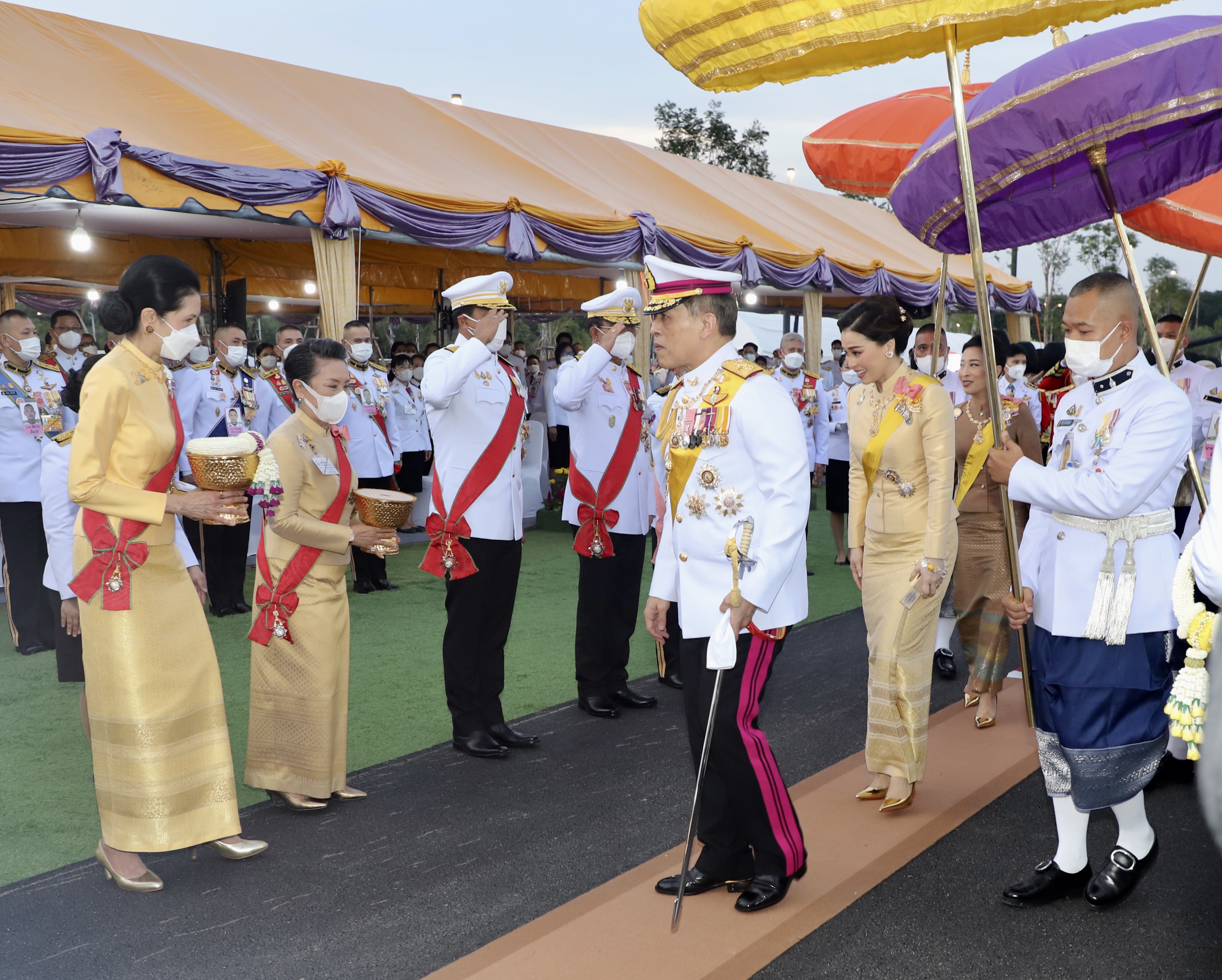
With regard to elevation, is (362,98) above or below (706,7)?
above

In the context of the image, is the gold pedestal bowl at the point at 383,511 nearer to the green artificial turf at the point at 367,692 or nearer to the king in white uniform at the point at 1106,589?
the green artificial turf at the point at 367,692

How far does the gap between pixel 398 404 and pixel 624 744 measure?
20.2ft

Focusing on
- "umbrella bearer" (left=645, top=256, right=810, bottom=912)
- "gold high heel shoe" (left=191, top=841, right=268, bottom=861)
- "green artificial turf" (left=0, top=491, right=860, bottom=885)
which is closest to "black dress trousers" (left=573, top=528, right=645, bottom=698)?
"green artificial turf" (left=0, top=491, right=860, bottom=885)

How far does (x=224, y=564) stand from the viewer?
6996 millimetres

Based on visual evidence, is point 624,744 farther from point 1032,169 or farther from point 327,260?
point 327,260

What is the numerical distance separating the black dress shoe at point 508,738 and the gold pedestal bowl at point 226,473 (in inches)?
68.0

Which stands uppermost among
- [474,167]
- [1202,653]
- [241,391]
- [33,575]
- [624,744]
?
[474,167]

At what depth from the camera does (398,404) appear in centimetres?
1017

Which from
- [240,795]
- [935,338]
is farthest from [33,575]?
[935,338]

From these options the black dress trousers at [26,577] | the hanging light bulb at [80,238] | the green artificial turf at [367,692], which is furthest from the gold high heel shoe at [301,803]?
the hanging light bulb at [80,238]

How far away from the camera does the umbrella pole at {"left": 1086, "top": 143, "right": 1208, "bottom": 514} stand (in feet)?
10.2

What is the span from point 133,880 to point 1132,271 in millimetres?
3406

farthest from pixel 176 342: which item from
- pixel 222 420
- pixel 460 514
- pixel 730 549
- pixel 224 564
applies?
pixel 222 420

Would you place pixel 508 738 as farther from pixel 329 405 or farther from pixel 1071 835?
pixel 1071 835
